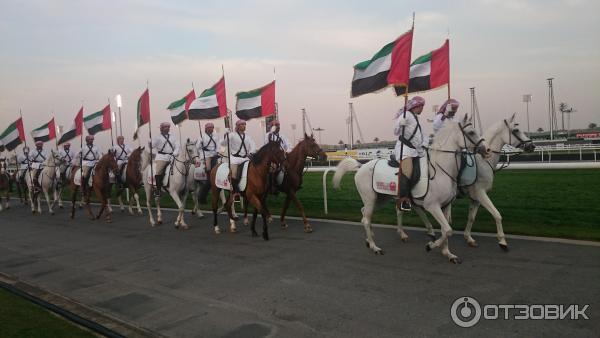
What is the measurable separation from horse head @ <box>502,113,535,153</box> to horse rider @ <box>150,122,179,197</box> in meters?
9.92

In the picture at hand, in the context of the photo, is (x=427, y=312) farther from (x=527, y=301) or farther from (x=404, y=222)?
(x=404, y=222)

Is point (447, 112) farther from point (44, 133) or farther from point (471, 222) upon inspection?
point (44, 133)

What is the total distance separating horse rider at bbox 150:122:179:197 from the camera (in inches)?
566

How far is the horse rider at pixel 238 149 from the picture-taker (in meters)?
11.7

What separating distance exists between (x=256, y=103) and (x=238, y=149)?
2592 millimetres

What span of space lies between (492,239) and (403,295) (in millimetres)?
3604

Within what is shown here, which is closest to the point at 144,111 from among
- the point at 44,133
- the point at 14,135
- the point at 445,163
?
the point at 44,133

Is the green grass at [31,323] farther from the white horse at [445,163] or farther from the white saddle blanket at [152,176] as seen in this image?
the white saddle blanket at [152,176]

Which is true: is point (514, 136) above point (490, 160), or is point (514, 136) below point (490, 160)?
above

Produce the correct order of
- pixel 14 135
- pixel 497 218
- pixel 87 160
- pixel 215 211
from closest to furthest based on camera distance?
1. pixel 497 218
2. pixel 215 211
3. pixel 87 160
4. pixel 14 135

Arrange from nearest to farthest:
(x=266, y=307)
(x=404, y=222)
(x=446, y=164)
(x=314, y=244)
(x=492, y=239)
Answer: (x=266, y=307) < (x=446, y=164) < (x=492, y=239) < (x=314, y=244) < (x=404, y=222)

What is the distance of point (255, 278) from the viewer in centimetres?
737

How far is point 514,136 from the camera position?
8.66m

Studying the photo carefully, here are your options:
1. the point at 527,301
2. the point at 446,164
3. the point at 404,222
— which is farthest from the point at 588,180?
the point at 527,301
